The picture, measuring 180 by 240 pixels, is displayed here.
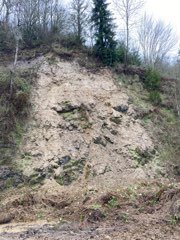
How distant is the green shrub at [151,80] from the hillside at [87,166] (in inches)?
38.6

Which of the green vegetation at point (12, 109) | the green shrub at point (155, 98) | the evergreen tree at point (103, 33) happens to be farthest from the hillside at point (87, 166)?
the evergreen tree at point (103, 33)

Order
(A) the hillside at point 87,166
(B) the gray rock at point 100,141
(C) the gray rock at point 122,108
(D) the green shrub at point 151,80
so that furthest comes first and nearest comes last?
(D) the green shrub at point 151,80
(C) the gray rock at point 122,108
(B) the gray rock at point 100,141
(A) the hillside at point 87,166

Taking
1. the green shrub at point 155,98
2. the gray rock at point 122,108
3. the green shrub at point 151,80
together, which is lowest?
the gray rock at point 122,108

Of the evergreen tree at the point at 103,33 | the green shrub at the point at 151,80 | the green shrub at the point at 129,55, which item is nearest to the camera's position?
the evergreen tree at the point at 103,33

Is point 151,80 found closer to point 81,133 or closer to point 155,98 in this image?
point 155,98

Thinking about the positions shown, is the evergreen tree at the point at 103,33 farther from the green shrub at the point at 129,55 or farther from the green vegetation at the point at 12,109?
the green vegetation at the point at 12,109

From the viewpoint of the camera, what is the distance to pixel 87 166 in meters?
17.7

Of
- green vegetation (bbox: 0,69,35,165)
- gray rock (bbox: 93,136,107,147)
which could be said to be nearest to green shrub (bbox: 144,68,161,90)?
gray rock (bbox: 93,136,107,147)

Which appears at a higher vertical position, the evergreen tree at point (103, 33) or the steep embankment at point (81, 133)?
the evergreen tree at point (103, 33)

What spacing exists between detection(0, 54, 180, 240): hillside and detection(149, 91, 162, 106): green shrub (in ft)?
1.66

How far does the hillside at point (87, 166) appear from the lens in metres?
11.6

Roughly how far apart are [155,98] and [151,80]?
67.4 inches

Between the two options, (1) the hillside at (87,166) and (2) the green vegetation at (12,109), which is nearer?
(1) the hillside at (87,166)

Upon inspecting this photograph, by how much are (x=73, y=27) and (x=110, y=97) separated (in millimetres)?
8533
